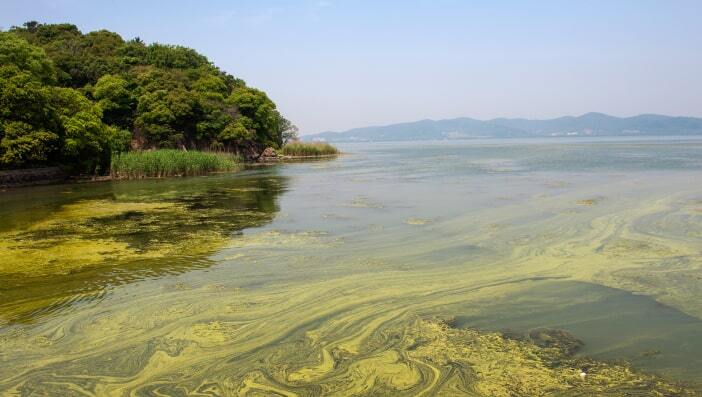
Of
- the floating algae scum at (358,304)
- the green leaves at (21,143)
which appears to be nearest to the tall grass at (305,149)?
the green leaves at (21,143)

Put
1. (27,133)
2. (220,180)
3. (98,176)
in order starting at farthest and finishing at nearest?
(98,176) < (220,180) < (27,133)

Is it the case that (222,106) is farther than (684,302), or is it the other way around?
(222,106)

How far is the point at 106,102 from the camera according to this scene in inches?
1483

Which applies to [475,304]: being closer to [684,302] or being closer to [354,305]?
[354,305]

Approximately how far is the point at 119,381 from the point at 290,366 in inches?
56.6

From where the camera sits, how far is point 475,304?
604 cm

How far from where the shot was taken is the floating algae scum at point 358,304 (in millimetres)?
4242

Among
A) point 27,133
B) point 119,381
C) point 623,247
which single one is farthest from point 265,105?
point 119,381

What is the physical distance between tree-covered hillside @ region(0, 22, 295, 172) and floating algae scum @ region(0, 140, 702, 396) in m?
14.6

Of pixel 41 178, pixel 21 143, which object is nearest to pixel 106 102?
pixel 41 178

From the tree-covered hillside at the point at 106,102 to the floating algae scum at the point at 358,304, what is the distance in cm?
1459

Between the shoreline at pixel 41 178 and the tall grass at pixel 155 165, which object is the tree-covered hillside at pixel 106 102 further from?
the tall grass at pixel 155 165

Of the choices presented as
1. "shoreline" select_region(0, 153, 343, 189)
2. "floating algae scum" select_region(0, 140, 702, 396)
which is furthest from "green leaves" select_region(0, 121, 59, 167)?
"floating algae scum" select_region(0, 140, 702, 396)

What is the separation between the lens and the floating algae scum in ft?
13.9
